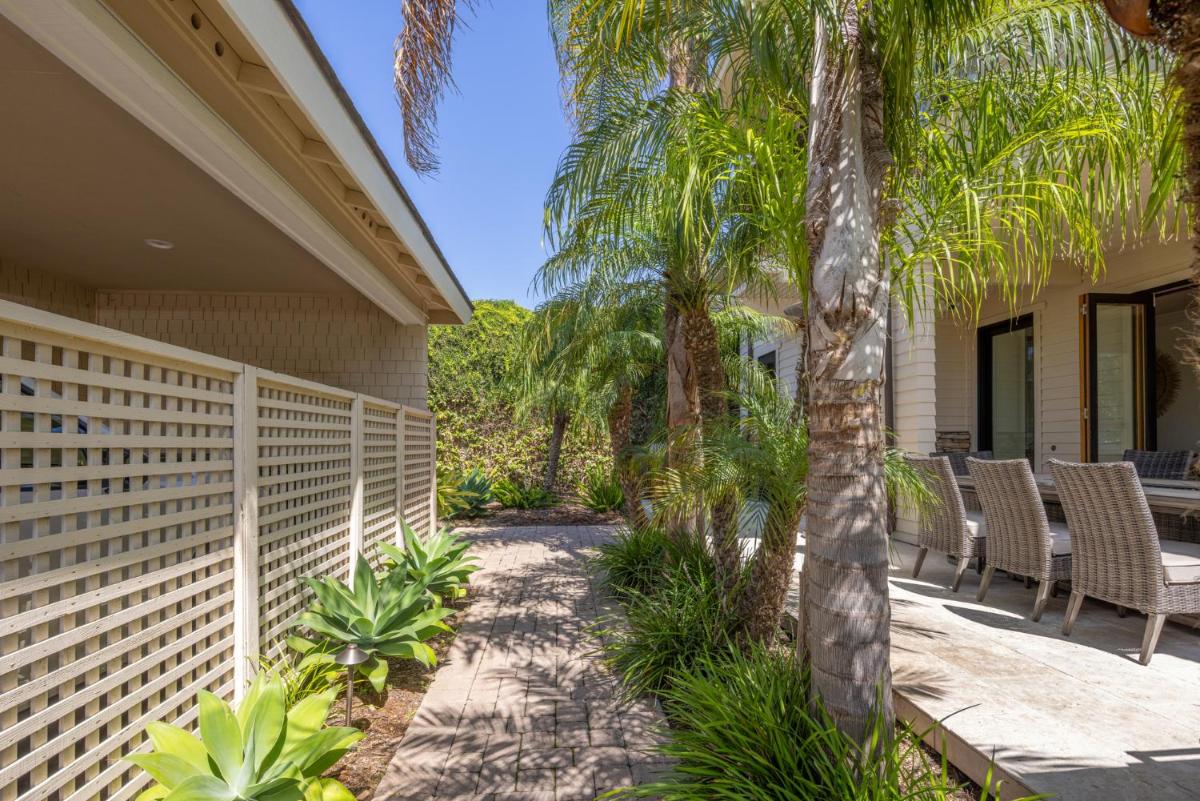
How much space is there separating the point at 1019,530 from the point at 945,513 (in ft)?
2.37

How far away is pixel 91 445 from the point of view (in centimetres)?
195

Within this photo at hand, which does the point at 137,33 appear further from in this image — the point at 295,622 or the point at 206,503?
the point at 295,622

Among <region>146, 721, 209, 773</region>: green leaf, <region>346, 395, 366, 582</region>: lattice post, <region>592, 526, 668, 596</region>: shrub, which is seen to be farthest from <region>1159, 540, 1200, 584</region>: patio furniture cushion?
<region>346, 395, 366, 582</region>: lattice post

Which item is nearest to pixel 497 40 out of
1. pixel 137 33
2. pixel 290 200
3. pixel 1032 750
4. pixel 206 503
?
pixel 290 200

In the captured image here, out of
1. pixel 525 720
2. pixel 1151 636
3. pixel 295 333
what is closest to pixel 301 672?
pixel 525 720

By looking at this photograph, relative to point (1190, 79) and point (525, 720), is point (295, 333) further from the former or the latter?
point (1190, 79)

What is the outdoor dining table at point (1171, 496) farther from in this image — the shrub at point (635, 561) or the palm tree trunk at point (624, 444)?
the palm tree trunk at point (624, 444)

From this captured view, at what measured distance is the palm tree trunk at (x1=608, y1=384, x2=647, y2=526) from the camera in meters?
7.10

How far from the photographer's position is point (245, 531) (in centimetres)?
291

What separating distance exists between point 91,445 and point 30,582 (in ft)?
1.37

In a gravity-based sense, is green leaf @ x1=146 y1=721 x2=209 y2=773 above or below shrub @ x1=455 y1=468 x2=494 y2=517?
above

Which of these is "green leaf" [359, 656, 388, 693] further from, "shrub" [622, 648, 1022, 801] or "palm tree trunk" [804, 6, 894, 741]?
"palm tree trunk" [804, 6, 894, 741]

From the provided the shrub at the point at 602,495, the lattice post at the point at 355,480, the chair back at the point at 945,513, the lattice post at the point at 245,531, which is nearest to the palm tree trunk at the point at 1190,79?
the lattice post at the point at 245,531

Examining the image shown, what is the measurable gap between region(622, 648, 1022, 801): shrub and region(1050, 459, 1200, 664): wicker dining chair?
66.7 inches
